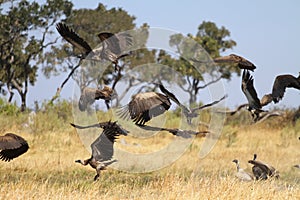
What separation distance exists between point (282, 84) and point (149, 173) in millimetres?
3082

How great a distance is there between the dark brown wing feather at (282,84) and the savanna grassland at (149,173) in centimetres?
108

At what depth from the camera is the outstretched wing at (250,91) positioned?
6336 millimetres

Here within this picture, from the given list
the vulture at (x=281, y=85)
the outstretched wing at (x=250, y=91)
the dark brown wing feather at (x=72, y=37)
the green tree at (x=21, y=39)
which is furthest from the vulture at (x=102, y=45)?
the green tree at (x=21, y=39)

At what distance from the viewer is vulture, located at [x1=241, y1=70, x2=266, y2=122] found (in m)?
6.34

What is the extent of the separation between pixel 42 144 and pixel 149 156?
2719 millimetres

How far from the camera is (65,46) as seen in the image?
31.5 metres

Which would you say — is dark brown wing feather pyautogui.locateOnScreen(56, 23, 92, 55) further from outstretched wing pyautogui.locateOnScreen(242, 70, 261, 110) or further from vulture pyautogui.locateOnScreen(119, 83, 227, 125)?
outstretched wing pyautogui.locateOnScreen(242, 70, 261, 110)

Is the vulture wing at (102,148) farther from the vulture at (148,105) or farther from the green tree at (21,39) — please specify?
the green tree at (21,39)

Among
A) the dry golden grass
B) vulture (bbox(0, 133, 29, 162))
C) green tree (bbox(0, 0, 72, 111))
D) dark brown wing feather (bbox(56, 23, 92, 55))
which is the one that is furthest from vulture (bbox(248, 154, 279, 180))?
green tree (bbox(0, 0, 72, 111))

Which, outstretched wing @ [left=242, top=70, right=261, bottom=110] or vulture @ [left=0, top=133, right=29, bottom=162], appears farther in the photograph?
outstretched wing @ [left=242, top=70, right=261, bottom=110]

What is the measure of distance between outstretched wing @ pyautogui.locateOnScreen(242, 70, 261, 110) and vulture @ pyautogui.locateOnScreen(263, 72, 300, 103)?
0.70 feet

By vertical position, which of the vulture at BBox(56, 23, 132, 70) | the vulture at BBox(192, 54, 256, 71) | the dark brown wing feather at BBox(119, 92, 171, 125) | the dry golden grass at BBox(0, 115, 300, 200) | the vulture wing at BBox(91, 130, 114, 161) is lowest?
the dry golden grass at BBox(0, 115, 300, 200)

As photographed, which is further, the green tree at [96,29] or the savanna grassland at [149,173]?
the green tree at [96,29]

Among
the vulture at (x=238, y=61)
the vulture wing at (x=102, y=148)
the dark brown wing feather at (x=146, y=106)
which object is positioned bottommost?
the vulture wing at (x=102, y=148)
